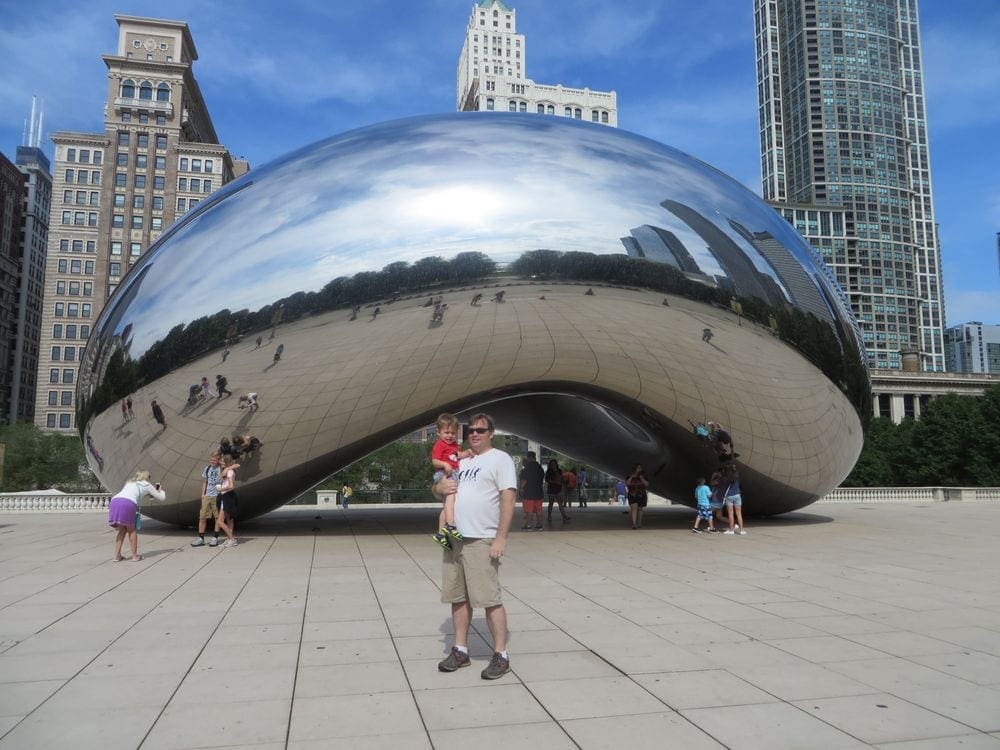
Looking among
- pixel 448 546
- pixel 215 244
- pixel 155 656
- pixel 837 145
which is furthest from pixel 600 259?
pixel 837 145

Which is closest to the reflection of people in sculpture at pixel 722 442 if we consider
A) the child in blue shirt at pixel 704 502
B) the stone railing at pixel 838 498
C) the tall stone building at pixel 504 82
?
the child in blue shirt at pixel 704 502

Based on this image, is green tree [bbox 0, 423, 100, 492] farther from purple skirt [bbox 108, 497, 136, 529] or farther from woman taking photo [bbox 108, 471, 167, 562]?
purple skirt [bbox 108, 497, 136, 529]

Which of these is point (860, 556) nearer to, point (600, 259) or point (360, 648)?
point (600, 259)

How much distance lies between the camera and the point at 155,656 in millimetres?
4691

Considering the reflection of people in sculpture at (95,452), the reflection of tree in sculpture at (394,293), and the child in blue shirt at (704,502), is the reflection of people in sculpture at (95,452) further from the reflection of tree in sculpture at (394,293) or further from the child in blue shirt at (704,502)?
the child in blue shirt at (704,502)

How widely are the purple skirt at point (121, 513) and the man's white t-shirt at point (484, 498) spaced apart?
5955mm

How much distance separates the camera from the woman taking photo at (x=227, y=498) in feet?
32.9

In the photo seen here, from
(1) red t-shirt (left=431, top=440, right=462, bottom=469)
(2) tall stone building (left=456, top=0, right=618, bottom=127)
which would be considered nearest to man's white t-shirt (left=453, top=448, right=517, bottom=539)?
(1) red t-shirt (left=431, top=440, right=462, bottom=469)

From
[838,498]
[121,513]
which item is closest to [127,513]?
[121,513]

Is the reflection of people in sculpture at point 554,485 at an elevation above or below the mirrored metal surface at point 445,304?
below

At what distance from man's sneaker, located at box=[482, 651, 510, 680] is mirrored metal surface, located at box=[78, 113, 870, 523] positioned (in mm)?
5344

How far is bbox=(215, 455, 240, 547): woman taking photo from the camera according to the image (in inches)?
394

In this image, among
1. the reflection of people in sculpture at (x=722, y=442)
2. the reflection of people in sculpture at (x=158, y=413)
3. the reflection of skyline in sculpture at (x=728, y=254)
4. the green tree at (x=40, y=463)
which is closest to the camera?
the reflection of people in sculpture at (x=158, y=413)

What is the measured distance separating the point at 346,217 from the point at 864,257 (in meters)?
172
